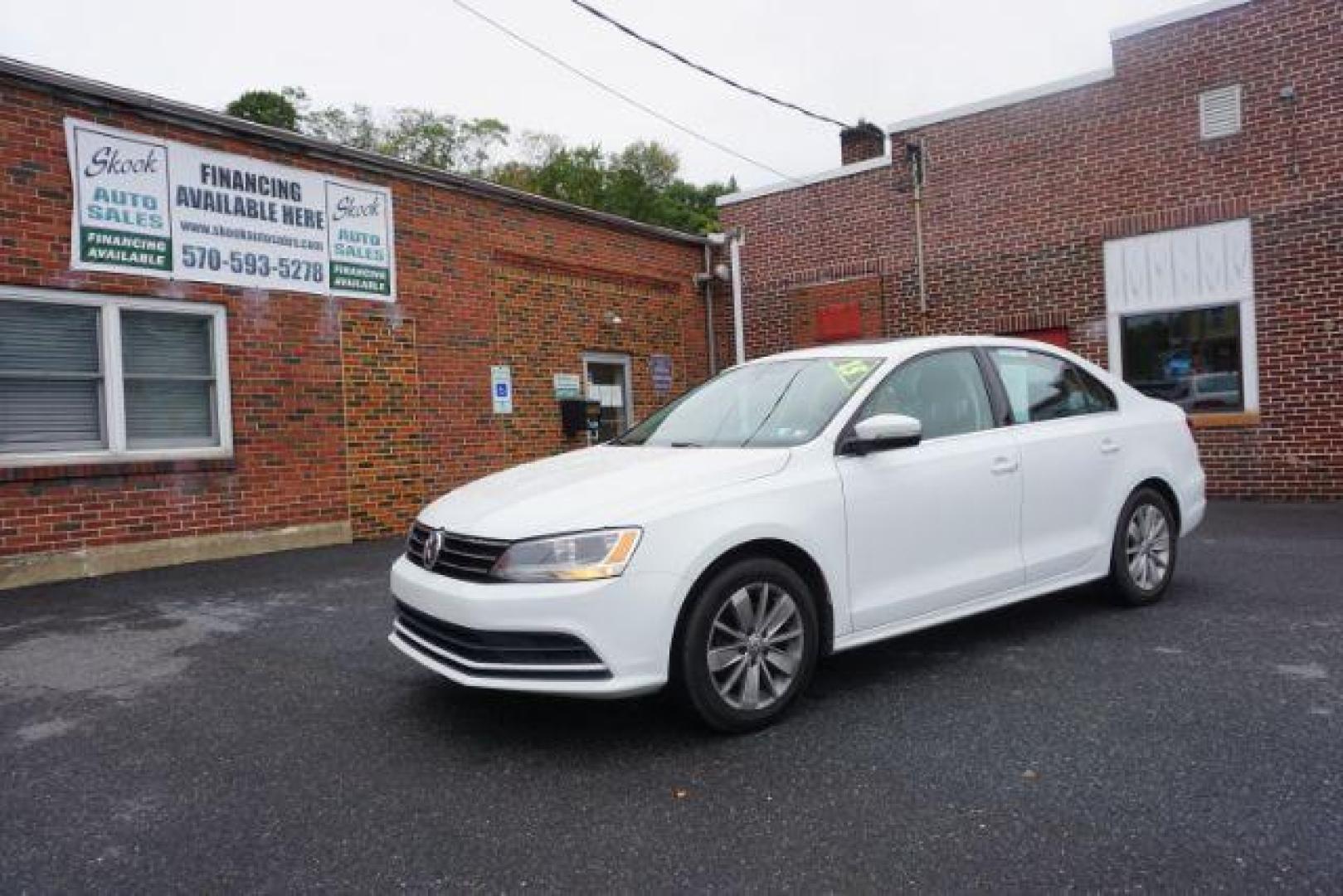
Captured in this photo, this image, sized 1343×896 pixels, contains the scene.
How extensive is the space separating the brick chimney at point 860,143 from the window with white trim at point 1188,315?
497 centimetres

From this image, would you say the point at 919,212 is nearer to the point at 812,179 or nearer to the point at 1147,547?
the point at 812,179

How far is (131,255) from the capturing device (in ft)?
25.0

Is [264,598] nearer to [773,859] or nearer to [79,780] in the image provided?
[79,780]

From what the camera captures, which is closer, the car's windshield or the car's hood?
the car's hood

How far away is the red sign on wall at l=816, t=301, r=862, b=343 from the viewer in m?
12.9

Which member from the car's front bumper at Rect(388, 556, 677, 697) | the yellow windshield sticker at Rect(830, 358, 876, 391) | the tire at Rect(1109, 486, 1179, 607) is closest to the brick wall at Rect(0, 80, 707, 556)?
the car's front bumper at Rect(388, 556, 677, 697)

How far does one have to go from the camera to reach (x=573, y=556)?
3.11 meters

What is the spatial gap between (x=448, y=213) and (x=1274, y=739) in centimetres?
928

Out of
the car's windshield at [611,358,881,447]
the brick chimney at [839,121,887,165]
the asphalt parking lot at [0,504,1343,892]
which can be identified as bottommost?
the asphalt parking lot at [0,504,1343,892]

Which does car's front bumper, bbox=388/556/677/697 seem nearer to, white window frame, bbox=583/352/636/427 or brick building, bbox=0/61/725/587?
brick building, bbox=0/61/725/587

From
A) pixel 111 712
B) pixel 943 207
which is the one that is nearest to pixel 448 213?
pixel 943 207

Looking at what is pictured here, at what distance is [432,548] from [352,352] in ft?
20.8

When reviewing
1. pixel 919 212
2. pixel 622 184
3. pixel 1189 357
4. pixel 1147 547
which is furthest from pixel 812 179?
pixel 622 184

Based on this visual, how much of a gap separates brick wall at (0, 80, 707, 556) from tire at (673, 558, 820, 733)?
635cm
